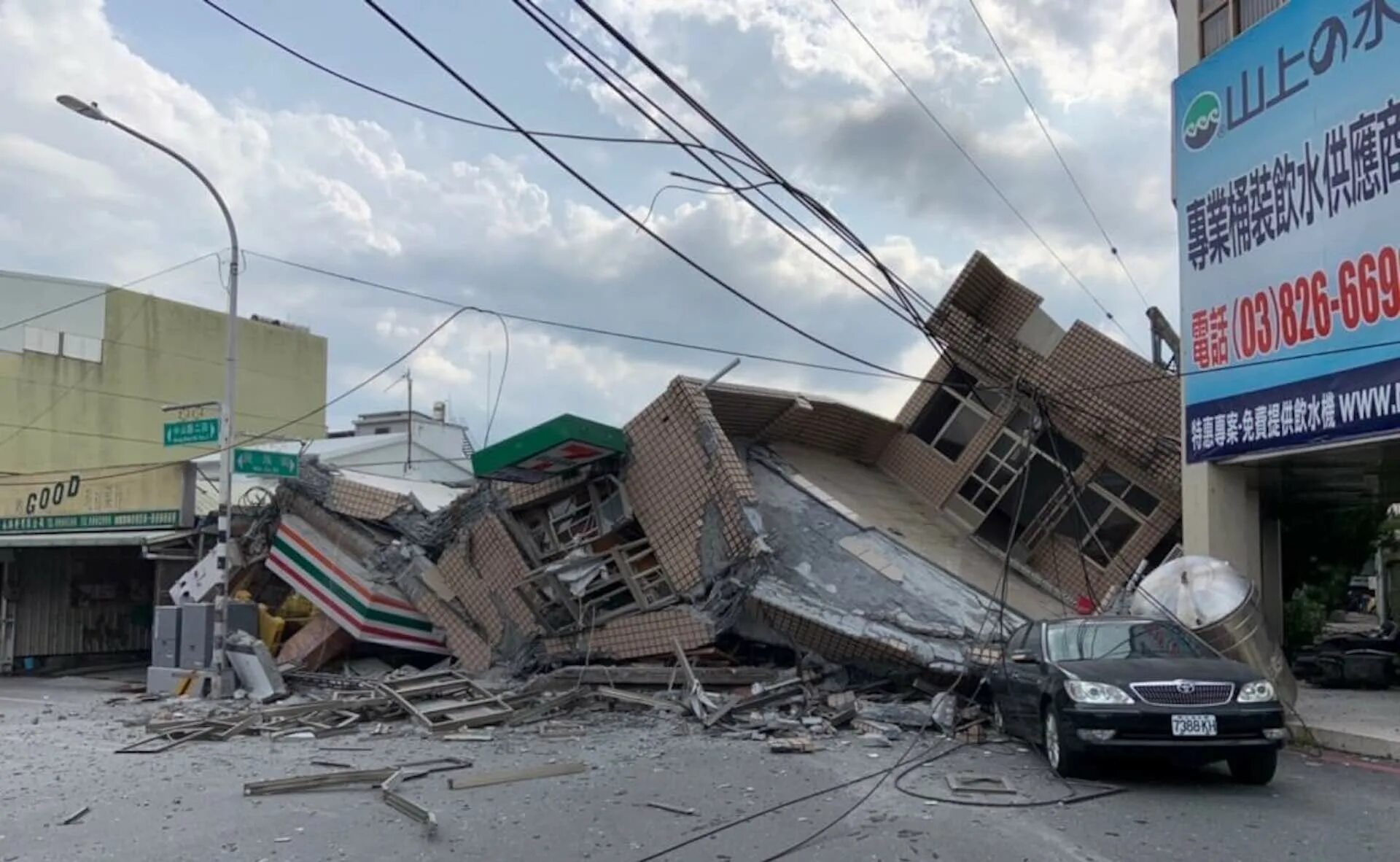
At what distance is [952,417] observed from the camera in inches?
817

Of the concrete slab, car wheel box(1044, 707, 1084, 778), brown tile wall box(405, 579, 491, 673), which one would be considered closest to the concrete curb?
car wheel box(1044, 707, 1084, 778)

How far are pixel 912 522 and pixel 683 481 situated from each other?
5428 millimetres

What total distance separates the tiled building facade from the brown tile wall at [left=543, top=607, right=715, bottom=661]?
19.3 feet

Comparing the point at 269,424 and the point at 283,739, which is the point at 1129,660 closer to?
the point at 283,739

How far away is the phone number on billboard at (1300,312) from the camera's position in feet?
39.2

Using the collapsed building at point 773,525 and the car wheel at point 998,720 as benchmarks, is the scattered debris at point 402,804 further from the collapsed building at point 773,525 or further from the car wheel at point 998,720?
the collapsed building at point 773,525

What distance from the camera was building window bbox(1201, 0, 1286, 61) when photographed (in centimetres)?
1444

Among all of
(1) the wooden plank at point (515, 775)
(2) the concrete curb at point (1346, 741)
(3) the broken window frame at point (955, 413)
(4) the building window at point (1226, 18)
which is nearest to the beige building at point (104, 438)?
(1) the wooden plank at point (515, 775)

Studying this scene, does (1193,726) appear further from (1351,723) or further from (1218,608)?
(1351,723)

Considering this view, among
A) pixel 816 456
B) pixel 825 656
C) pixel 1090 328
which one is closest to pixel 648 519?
pixel 825 656

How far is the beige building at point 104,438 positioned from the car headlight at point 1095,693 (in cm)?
1443

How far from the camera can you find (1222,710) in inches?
344

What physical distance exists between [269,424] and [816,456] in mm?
30049

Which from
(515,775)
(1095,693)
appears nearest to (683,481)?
(515,775)
